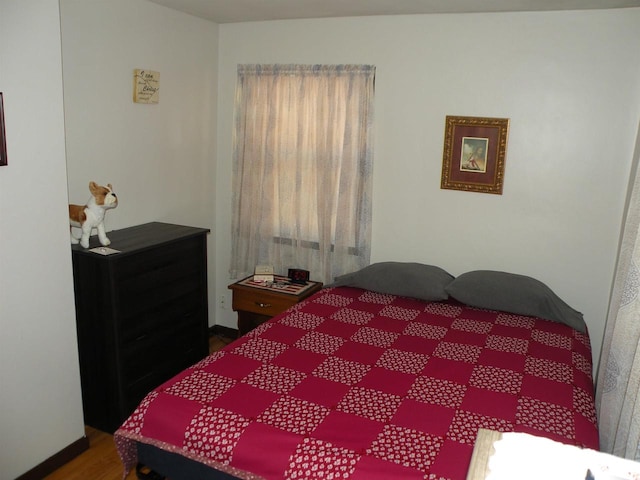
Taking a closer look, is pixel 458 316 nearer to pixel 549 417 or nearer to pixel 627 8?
pixel 549 417

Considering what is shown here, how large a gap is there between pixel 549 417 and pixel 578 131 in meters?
1.85

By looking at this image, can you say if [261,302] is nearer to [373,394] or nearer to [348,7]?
[373,394]

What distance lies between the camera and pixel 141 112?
346cm

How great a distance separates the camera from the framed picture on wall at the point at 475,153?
3369mm

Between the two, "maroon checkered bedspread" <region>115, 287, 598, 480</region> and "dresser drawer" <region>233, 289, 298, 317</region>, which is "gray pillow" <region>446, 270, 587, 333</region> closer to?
"maroon checkered bedspread" <region>115, 287, 598, 480</region>

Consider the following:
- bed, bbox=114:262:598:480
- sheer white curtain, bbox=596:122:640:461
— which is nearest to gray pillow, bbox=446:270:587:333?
bed, bbox=114:262:598:480

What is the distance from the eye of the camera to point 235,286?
3863 millimetres

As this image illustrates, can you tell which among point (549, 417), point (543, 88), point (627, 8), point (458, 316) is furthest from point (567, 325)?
point (627, 8)

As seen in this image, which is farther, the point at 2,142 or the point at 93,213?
the point at 93,213

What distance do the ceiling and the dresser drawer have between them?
6.25ft

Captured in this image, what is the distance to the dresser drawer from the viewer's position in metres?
3.70

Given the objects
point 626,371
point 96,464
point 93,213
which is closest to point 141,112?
point 93,213

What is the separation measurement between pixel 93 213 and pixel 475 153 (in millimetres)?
2357

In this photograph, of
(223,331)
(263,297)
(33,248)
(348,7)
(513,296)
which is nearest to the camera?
(33,248)
